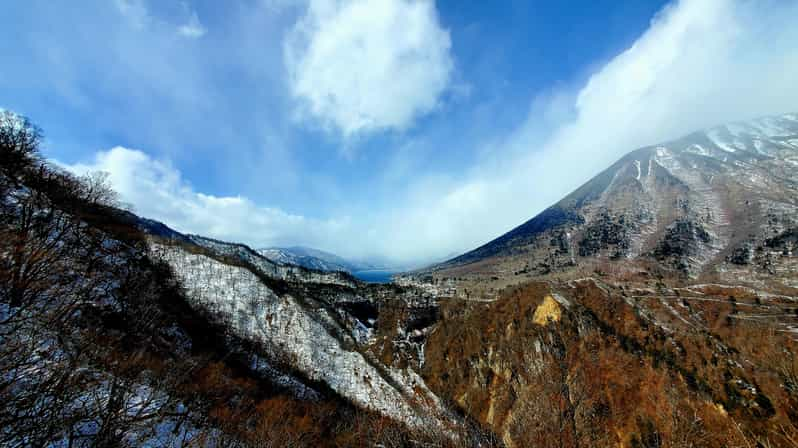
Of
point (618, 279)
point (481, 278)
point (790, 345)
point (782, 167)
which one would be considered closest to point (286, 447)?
point (790, 345)

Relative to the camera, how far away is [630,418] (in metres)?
26.6

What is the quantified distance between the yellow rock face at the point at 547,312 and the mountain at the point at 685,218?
116 feet

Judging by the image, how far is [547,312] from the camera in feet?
130

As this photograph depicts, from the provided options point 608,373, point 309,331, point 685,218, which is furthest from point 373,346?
point 685,218

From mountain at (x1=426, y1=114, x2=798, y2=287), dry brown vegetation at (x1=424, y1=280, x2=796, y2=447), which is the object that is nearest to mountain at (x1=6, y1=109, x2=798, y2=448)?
dry brown vegetation at (x1=424, y1=280, x2=796, y2=447)

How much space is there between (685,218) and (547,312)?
84.9 meters

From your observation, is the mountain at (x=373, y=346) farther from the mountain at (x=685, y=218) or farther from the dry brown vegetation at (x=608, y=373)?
the mountain at (x=685, y=218)

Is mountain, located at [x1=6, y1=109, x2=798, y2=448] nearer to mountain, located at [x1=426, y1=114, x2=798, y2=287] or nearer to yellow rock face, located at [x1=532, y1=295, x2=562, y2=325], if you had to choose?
yellow rock face, located at [x1=532, y1=295, x2=562, y2=325]

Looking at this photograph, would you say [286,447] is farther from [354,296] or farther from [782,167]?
[782,167]

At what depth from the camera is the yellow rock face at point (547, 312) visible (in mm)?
38688

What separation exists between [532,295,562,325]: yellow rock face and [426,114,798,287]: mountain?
35458 millimetres

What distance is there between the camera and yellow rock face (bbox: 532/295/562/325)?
38688mm

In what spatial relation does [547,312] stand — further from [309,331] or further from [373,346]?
[309,331]

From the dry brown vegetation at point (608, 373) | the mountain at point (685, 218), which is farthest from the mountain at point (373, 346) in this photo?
the mountain at point (685, 218)
